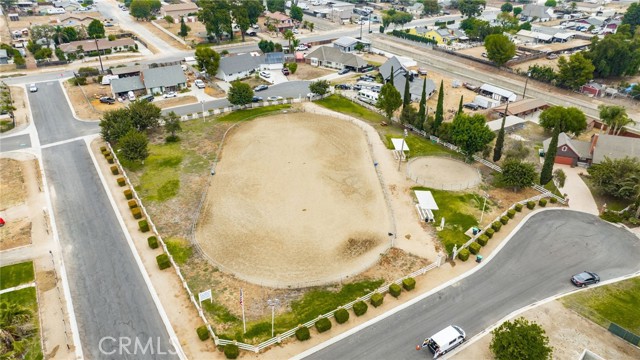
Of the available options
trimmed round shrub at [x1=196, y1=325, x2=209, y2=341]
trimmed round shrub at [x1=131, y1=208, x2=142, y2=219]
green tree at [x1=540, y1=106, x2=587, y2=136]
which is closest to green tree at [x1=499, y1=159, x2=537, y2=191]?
green tree at [x1=540, y1=106, x2=587, y2=136]

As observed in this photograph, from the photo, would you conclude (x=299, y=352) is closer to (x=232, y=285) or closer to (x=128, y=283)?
(x=232, y=285)

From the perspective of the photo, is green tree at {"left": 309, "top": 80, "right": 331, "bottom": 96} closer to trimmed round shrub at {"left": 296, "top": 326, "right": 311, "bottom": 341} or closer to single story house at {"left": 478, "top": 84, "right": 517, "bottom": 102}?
single story house at {"left": 478, "top": 84, "right": 517, "bottom": 102}

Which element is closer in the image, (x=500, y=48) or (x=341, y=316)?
(x=341, y=316)

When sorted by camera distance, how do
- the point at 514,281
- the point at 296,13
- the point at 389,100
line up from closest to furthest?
1. the point at 514,281
2. the point at 389,100
3. the point at 296,13

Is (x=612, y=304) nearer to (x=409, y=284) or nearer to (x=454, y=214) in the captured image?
(x=454, y=214)

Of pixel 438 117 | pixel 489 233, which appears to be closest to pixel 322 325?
pixel 489 233

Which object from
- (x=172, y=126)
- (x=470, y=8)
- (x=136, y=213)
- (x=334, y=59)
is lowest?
(x=136, y=213)

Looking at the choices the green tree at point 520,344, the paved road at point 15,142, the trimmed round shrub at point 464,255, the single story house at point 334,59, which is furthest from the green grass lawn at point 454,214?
the paved road at point 15,142

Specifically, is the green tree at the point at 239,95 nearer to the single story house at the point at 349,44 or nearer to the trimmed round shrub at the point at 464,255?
the single story house at the point at 349,44
